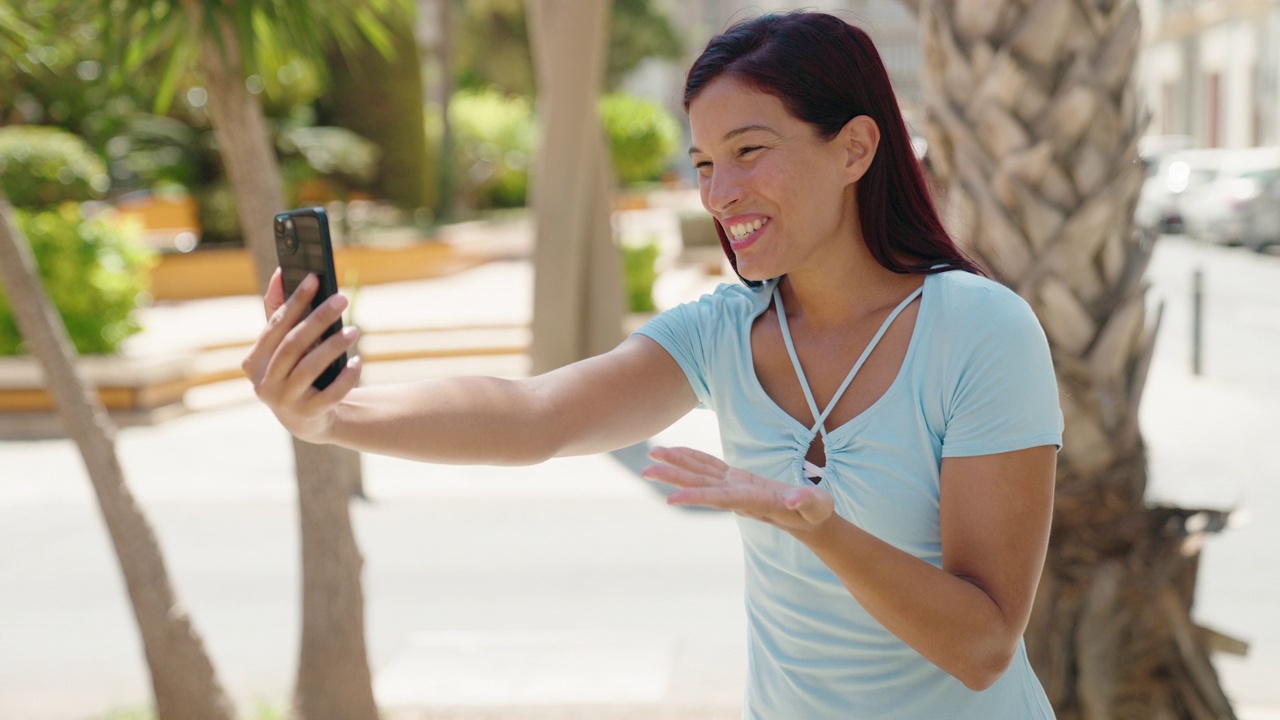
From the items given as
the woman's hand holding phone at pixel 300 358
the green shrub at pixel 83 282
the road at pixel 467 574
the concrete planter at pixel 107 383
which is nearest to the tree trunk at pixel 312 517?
the road at pixel 467 574

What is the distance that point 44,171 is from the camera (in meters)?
14.5

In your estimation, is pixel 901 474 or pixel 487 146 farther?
pixel 487 146

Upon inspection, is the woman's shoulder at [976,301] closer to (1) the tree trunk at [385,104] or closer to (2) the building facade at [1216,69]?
(1) the tree trunk at [385,104]

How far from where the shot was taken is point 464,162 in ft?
94.9

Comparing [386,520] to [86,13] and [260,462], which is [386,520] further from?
[86,13]

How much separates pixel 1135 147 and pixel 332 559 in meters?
2.61

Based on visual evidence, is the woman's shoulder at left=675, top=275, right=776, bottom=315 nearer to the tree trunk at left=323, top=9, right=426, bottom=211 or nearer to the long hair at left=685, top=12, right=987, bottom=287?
the long hair at left=685, top=12, right=987, bottom=287

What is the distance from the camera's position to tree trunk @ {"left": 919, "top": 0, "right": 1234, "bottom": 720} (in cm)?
305

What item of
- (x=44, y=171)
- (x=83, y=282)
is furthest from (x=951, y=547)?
(x=44, y=171)

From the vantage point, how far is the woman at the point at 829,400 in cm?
144

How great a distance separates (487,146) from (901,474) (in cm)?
2782

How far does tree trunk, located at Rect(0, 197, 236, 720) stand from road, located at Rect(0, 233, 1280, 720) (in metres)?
0.86

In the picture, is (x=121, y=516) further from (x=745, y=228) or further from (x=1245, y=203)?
(x=1245, y=203)

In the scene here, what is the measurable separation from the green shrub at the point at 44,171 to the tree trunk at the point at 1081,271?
13.4 m
